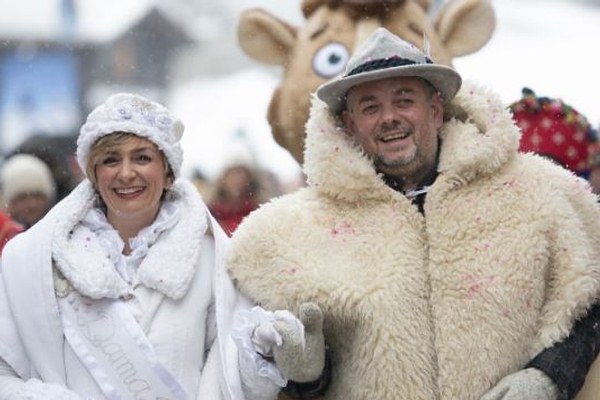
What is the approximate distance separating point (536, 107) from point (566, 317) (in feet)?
4.95

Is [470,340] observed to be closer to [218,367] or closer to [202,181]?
[218,367]

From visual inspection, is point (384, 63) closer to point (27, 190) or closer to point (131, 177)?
point (131, 177)

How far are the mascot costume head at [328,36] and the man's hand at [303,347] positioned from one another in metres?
2.51

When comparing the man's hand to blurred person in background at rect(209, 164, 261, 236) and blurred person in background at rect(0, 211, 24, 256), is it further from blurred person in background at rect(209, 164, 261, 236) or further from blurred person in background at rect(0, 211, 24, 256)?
blurred person in background at rect(209, 164, 261, 236)

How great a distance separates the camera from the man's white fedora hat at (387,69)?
9.95 feet

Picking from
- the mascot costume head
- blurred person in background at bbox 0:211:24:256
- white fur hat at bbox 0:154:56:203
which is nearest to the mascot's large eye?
the mascot costume head

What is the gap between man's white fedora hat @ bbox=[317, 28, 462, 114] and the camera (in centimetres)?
303

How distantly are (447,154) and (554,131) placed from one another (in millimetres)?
1253

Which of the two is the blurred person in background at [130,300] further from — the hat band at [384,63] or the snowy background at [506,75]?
the snowy background at [506,75]

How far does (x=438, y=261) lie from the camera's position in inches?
117

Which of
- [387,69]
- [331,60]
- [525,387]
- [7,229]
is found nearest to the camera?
[525,387]

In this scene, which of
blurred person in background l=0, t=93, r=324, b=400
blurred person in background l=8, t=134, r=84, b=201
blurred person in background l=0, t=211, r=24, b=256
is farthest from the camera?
blurred person in background l=8, t=134, r=84, b=201

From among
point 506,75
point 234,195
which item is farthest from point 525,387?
point 506,75

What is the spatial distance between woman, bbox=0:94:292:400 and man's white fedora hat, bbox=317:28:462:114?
46 centimetres
